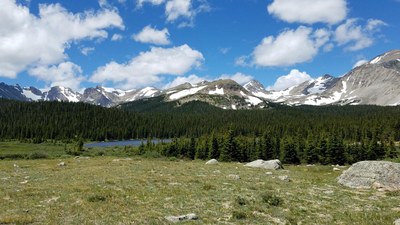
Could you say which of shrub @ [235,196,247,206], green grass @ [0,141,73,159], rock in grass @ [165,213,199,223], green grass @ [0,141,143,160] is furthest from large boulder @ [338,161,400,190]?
green grass @ [0,141,73,159]

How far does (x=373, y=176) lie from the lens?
3247 cm

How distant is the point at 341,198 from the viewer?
26.2 meters

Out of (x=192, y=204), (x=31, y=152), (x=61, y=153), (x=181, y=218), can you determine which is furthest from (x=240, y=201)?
(x=31, y=152)

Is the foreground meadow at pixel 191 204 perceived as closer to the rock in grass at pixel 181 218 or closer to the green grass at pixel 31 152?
the rock in grass at pixel 181 218

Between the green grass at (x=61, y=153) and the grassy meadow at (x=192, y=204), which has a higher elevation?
the grassy meadow at (x=192, y=204)

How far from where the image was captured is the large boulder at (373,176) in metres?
31.2

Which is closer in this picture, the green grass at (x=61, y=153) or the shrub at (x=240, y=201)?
the shrub at (x=240, y=201)

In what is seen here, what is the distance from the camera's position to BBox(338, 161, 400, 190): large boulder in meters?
31.2

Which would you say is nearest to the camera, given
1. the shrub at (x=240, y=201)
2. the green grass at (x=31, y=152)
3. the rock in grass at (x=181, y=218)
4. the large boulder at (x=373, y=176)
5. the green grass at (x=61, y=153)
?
the rock in grass at (x=181, y=218)

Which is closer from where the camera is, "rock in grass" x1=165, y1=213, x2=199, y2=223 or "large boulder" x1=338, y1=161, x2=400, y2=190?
"rock in grass" x1=165, y1=213, x2=199, y2=223

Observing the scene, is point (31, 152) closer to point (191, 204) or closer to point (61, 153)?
point (61, 153)

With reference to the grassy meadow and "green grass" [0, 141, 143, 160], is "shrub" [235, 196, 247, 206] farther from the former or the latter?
"green grass" [0, 141, 143, 160]

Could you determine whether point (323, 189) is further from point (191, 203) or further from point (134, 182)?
point (134, 182)

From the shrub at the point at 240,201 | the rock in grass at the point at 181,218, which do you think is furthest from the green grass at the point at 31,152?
the rock in grass at the point at 181,218
